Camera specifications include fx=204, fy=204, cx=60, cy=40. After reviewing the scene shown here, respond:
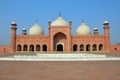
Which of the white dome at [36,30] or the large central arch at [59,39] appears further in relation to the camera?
the white dome at [36,30]

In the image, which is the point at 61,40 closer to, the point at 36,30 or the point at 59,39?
the point at 59,39

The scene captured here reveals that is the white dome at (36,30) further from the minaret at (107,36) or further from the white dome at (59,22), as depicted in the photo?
the minaret at (107,36)

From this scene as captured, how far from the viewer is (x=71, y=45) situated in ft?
100

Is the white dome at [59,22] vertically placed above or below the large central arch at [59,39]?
above
